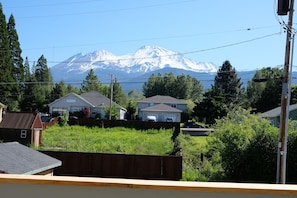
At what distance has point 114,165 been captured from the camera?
41.0 feet

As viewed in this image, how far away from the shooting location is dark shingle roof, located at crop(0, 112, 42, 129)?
1777 centimetres

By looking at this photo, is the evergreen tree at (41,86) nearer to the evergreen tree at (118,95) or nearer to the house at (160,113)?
the evergreen tree at (118,95)

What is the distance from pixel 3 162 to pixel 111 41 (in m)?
27.5

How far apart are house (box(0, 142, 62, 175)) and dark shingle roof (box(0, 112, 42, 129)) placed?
10.2 metres

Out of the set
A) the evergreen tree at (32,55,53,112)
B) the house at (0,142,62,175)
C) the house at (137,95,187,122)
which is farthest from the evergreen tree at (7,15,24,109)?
the house at (0,142,62,175)

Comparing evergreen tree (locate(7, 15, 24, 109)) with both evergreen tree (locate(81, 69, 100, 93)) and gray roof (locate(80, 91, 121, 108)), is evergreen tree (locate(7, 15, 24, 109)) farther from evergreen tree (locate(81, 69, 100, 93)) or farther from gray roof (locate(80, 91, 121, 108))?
evergreen tree (locate(81, 69, 100, 93))

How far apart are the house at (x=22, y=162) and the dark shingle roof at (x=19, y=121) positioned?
33.6 feet

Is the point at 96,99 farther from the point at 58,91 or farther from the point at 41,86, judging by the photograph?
the point at 41,86

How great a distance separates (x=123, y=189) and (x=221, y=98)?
33545 millimetres

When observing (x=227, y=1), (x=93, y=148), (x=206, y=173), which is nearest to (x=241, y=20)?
(x=227, y=1)

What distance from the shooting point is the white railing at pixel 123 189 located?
5.59 feet

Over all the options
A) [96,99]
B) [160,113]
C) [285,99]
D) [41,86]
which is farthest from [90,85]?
[285,99]

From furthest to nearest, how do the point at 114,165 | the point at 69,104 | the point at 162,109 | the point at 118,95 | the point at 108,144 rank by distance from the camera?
the point at 118,95 → the point at 162,109 → the point at 69,104 → the point at 108,144 → the point at 114,165

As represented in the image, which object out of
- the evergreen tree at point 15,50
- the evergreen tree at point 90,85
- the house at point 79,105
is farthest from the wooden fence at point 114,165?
the evergreen tree at point 90,85
